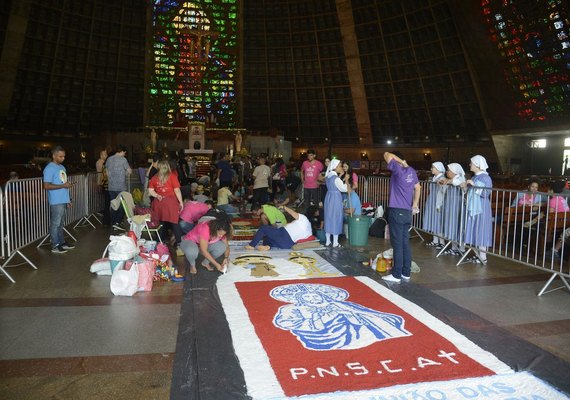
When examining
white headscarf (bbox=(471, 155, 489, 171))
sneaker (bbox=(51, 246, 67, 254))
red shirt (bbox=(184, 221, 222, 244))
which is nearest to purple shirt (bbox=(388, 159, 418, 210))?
white headscarf (bbox=(471, 155, 489, 171))

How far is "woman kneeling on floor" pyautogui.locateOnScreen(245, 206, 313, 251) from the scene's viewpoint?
7.37 metres

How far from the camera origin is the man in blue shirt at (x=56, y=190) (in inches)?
268

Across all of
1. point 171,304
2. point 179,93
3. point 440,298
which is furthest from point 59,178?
point 179,93

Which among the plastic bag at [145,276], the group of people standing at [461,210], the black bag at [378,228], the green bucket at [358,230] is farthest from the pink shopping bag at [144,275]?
the black bag at [378,228]

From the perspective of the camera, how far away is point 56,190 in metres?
6.90

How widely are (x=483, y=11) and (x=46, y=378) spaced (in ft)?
72.8

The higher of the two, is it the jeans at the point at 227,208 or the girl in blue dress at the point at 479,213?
the girl in blue dress at the point at 479,213

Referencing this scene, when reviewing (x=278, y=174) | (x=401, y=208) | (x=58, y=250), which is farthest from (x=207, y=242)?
(x=278, y=174)

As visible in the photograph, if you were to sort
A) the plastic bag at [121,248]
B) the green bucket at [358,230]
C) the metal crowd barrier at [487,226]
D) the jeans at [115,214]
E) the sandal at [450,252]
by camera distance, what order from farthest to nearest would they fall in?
1. the jeans at [115,214]
2. the green bucket at [358,230]
3. the sandal at [450,252]
4. the metal crowd barrier at [487,226]
5. the plastic bag at [121,248]

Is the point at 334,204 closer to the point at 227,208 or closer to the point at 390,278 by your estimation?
the point at 390,278

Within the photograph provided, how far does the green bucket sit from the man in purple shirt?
7.29ft

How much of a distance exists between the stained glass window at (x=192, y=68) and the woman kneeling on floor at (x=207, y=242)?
71.1 feet

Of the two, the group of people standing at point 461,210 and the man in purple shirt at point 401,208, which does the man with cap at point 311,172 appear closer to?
the group of people standing at point 461,210

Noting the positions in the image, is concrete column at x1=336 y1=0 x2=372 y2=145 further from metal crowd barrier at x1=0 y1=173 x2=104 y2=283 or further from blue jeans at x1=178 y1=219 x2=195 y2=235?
blue jeans at x1=178 y1=219 x2=195 y2=235
